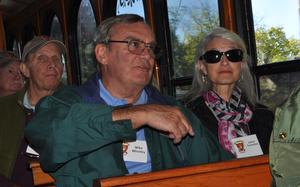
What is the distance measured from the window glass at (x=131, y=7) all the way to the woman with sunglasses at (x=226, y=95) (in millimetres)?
2086

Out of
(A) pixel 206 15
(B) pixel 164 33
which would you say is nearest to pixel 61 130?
(A) pixel 206 15

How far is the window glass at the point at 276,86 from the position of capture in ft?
9.01

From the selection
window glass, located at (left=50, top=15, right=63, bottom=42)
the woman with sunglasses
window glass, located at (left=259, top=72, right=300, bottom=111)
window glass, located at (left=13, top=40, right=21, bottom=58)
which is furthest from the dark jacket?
window glass, located at (left=13, top=40, right=21, bottom=58)

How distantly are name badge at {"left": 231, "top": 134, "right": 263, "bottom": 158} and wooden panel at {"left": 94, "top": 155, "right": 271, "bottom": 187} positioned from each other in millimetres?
731

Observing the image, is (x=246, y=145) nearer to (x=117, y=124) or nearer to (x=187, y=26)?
(x=117, y=124)

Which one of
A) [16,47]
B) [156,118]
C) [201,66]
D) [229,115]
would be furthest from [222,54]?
[16,47]

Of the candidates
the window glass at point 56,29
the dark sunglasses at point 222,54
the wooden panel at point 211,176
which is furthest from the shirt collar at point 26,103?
the window glass at point 56,29

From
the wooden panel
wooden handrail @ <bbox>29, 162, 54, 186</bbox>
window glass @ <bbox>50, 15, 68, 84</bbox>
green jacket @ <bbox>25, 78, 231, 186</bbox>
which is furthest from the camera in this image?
window glass @ <bbox>50, 15, 68, 84</bbox>

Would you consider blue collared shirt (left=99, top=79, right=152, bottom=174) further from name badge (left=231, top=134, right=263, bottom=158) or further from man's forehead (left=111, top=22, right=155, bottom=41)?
name badge (left=231, top=134, right=263, bottom=158)

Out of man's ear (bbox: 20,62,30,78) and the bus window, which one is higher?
the bus window

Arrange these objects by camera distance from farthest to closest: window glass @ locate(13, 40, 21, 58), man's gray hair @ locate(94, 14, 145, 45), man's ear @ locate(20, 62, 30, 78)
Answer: window glass @ locate(13, 40, 21, 58), man's ear @ locate(20, 62, 30, 78), man's gray hair @ locate(94, 14, 145, 45)

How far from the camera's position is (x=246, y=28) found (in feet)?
10.3

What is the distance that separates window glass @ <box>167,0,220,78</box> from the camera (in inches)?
141

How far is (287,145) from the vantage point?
35.0 inches
